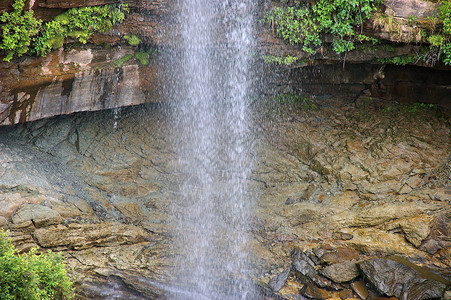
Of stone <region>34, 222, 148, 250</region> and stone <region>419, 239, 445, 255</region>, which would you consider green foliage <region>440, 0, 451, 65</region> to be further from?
stone <region>34, 222, 148, 250</region>

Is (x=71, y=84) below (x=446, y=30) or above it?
below

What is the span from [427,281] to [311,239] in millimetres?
2239

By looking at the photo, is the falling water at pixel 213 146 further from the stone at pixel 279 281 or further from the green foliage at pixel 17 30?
the green foliage at pixel 17 30

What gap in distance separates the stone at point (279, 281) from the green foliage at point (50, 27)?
586 centimetres

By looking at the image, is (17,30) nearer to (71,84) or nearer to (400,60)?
(71,84)

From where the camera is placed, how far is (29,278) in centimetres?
483

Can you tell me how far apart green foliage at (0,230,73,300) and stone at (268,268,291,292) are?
350cm

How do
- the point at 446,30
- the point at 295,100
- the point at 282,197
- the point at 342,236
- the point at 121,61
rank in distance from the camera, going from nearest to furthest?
the point at 446,30 < the point at 342,236 < the point at 121,61 < the point at 282,197 < the point at 295,100

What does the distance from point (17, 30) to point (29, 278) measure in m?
4.47

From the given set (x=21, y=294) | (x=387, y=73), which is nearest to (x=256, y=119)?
(x=387, y=73)

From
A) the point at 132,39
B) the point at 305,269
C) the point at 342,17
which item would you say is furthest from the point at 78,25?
the point at 305,269

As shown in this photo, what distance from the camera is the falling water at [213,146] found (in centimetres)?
770

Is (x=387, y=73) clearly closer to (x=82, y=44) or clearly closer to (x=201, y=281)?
(x=201, y=281)

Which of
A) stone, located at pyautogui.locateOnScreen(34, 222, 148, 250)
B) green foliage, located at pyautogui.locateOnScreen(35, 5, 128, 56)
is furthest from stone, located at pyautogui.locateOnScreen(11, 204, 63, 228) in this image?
green foliage, located at pyautogui.locateOnScreen(35, 5, 128, 56)
